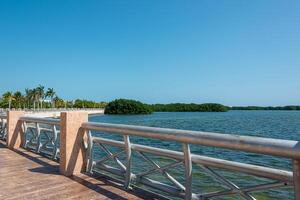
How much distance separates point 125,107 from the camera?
136 meters

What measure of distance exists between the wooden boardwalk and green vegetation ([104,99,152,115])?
12813 cm

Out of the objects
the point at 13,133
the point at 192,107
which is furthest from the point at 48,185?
the point at 192,107

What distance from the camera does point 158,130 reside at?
154 inches

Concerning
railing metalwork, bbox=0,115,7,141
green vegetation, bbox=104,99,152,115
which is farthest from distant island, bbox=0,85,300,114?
railing metalwork, bbox=0,115,7,141

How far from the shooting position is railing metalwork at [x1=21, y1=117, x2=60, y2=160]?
668cm

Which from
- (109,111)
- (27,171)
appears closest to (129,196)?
(27,171)

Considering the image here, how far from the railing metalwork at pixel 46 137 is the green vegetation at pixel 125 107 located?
125 meters

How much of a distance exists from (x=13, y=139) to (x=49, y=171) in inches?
149

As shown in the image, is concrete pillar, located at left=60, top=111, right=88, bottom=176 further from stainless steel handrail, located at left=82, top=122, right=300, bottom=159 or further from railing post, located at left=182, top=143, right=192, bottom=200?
railing post, located at left=182, top=143, right=192, bottom=200

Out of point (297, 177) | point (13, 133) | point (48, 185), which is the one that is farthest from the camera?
point (13, 133)

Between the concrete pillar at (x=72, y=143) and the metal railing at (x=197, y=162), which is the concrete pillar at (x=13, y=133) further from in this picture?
the metal railing at (x=197, y=162)

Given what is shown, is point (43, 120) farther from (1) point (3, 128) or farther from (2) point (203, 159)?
(1) point (3, 128)

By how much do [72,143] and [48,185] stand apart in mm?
902

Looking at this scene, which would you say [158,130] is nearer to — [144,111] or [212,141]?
[212,141]
